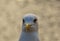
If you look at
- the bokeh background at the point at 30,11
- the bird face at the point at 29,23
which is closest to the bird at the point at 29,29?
the bird face at the point at 29,23

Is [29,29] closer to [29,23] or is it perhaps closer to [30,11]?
[29,23]

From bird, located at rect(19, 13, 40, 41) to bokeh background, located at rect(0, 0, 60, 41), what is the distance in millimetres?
1487

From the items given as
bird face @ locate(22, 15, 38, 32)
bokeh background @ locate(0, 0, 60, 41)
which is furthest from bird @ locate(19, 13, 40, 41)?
bokeh background @ locate(0, 0, 60, 41)

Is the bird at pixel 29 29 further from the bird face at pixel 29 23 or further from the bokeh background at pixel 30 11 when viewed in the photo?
the bokeh background at pixel 30 11

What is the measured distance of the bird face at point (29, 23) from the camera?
1.37m

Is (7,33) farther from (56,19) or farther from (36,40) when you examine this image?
(36,40)

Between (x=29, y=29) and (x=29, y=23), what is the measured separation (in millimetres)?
37

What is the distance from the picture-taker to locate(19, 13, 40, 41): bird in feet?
4.44

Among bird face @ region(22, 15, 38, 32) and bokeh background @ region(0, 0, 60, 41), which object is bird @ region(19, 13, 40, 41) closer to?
bird face @ region(22, 15, 38, 32)

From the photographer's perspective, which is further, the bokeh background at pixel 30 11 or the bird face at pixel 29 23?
the bokeh background at pixel 30 11

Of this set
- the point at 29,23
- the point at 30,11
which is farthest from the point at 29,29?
the point at 30,11

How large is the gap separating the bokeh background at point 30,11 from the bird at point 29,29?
1487mm

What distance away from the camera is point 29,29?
1.37 metres

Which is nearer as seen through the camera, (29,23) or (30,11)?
(29,23)
